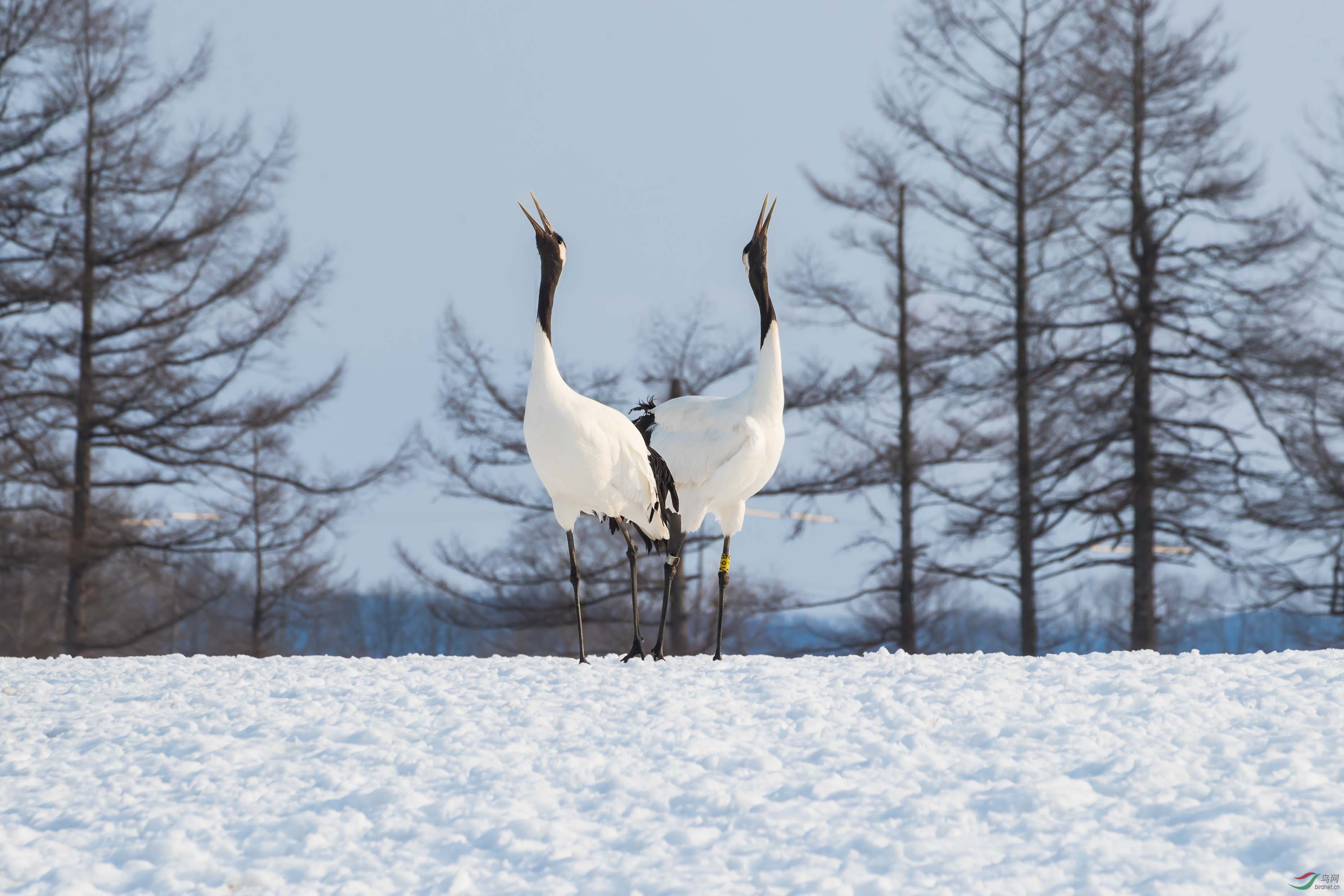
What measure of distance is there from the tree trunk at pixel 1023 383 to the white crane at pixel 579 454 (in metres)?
9.02

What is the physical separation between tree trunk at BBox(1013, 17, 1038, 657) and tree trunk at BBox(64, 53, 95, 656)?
485 inches

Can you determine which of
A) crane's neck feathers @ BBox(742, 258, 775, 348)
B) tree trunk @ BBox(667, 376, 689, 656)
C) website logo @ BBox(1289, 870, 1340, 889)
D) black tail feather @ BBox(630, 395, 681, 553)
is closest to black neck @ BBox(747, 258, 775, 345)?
crane's neck feathers @ BBox(742, 258, 775, 348)

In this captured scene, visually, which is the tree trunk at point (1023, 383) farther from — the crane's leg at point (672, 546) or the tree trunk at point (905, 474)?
the crane's leg at point (672, 546)

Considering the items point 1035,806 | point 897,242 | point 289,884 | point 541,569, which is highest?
point 897,242

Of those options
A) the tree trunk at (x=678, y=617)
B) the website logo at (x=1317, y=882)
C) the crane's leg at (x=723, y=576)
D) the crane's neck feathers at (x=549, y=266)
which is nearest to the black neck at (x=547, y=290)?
the crane's neck feathers at (x=549, y=266)

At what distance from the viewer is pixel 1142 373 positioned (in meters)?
15.7

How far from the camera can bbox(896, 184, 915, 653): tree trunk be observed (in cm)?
1745

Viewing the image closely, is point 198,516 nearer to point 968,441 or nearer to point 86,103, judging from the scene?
point 86,103

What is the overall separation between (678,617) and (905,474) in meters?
4.03

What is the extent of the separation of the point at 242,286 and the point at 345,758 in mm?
12356

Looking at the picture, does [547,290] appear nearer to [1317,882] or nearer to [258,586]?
[1317,882]

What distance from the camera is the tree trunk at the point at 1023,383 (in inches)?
621

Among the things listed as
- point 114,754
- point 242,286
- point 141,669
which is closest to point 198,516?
point 242,286

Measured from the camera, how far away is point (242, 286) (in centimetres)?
1603
